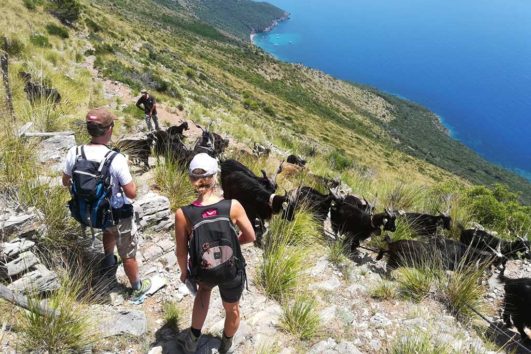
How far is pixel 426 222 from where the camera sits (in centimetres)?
876

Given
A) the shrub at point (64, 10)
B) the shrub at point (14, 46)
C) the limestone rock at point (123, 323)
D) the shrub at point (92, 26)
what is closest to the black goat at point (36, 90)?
the shrub at point (14, 46)

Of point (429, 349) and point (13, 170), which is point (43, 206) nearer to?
point (13, 170)

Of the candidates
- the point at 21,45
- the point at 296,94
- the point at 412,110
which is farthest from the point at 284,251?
the point at 412,110

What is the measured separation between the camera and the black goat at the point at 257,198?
6.45 metres

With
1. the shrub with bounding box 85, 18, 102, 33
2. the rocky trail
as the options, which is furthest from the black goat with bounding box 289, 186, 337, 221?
the shrub with bounding box 85, 18, 102, 33

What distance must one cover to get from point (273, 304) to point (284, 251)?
2.41ft

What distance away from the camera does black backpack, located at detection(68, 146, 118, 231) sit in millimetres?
3639

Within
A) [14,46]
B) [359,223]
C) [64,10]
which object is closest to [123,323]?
[359,223]

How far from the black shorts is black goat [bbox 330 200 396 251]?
4.36 m

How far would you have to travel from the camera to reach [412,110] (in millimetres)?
125562

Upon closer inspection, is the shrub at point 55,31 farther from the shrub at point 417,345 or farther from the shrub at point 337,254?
the shrub at point 417,345

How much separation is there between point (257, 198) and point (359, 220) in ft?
7.13

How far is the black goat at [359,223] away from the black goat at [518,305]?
2.15 meters

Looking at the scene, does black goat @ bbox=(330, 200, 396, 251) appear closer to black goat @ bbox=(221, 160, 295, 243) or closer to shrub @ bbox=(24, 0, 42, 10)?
black goat @ bbox=(221, 160, 295, 243)
